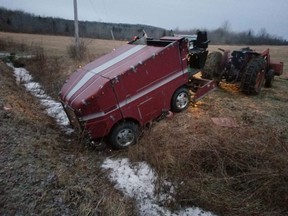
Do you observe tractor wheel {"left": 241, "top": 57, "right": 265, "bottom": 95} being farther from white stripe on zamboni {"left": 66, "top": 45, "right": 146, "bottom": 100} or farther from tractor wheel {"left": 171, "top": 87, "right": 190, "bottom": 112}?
white stripe on zamboni {"left": 66, "top": 45, "right": 146, "bottom": 100}

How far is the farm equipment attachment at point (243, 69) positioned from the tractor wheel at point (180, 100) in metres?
3.06

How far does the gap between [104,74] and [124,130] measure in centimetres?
140

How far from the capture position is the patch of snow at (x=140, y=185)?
14.2 feet

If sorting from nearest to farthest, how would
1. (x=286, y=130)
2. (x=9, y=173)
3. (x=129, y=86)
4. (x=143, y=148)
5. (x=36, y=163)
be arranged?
(x=9, y=173) < (x=36, y=163) < (x=143, y=148) < (x=129, y=86) < (x=286, y=130)

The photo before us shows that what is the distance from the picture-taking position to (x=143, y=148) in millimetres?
5832

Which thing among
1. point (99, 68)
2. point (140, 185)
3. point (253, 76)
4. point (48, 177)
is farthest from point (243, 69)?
point (48, 177)

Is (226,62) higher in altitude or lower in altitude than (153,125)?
higher

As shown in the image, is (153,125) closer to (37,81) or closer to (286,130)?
(286,130)

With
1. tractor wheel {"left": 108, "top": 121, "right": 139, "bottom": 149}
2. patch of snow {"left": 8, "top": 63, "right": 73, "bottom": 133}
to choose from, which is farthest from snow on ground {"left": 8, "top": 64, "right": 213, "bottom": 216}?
patch of snow {"left": 8, "top": 63, "right": 73, "bottom": 133}

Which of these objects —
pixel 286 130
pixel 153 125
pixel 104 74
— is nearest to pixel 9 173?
pixel 104 74

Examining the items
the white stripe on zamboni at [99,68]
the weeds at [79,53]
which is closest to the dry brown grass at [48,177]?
the white stripe on zamboni at [99,68]

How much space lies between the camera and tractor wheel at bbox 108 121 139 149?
632 cm

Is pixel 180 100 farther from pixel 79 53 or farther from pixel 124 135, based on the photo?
pixel 79 53

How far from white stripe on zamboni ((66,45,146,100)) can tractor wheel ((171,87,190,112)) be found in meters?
1.58
